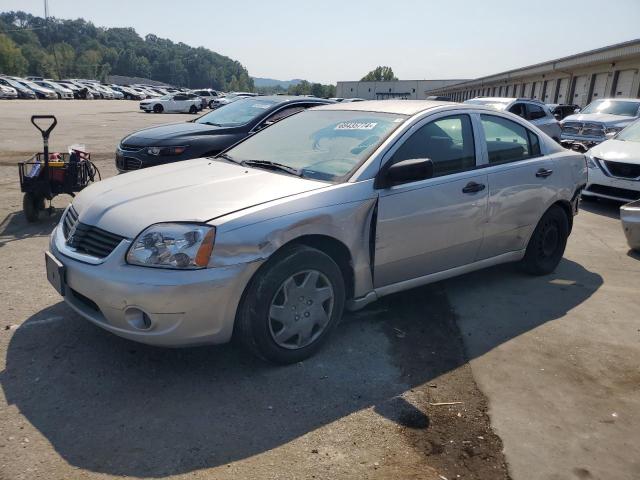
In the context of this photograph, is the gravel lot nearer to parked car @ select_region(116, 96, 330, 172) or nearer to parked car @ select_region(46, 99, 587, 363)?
parked car @ select_region(46, 99, 587, 363)

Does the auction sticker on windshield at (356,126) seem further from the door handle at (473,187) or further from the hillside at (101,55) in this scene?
the hillside at (101,55)

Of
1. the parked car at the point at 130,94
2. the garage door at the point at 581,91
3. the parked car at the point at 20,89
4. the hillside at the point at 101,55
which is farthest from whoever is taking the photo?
the hillside at the point at 101,55

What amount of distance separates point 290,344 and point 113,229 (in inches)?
50.5

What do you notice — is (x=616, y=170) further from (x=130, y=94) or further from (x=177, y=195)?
(x=130, y=94)

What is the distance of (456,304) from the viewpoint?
457 centimetres

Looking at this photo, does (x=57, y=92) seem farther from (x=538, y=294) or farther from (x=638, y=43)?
(x=538, y=294)

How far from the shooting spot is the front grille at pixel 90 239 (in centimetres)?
316

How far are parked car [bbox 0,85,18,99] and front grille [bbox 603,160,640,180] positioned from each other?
4759 centimetres

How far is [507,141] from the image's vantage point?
4715 millimetres

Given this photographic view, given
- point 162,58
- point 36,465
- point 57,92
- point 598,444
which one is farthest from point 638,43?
point 162,58

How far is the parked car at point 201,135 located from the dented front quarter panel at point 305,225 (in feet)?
14.5

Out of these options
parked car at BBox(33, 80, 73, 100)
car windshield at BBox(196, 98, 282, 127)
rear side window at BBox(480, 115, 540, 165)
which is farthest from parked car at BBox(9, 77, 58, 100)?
rear side window at BBox(480, 115, 540, 165)

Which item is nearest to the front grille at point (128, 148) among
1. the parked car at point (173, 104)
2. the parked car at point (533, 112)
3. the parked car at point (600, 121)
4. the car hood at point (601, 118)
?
the parked car at point (533, 112)

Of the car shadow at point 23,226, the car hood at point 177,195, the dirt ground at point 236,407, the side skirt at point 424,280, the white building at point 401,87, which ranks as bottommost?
the dirt ground at point 236,407
